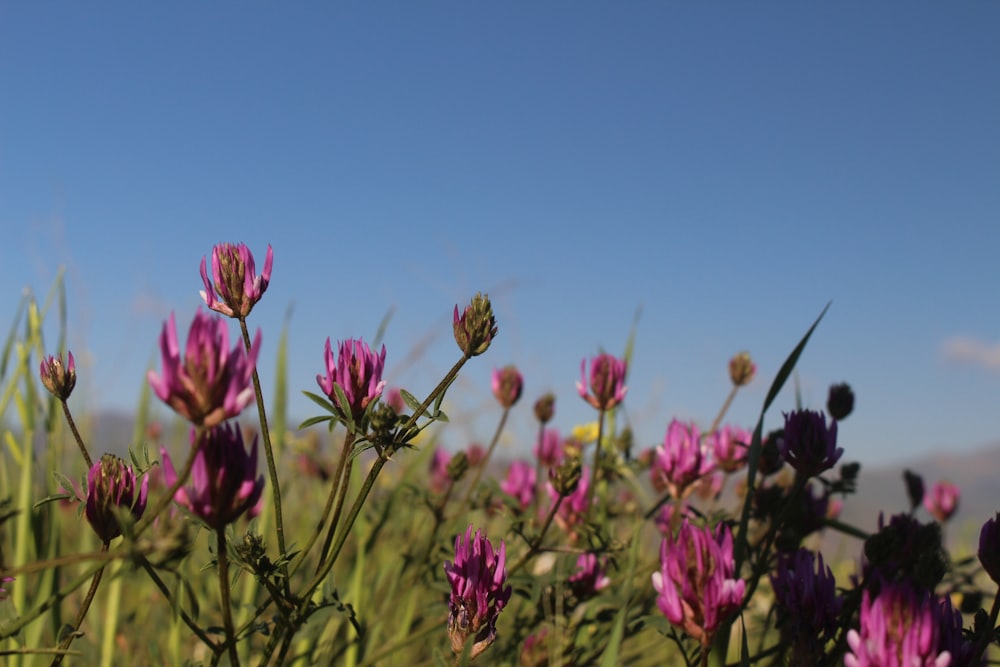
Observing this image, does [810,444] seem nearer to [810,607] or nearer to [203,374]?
[810,607]

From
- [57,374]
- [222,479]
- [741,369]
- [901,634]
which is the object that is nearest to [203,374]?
[222,479]

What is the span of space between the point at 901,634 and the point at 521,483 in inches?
83.2

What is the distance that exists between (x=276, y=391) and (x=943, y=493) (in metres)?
2.96

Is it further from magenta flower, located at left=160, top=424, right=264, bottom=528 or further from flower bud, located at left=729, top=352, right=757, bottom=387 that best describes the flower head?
flower bud, located at left=729, top=352, right=757, bottom=387

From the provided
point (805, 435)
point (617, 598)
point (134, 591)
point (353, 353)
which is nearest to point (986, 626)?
point (805, 435)

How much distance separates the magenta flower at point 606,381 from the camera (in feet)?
7.98

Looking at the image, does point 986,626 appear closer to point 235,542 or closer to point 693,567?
point 693,567

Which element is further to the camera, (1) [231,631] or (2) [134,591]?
(2) [134,591]

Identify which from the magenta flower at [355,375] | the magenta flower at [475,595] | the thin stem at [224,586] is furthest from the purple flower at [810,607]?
the thin stem at [224,586]

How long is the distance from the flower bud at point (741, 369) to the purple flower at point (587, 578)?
121cm

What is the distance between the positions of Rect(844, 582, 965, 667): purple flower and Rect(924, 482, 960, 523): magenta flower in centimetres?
270

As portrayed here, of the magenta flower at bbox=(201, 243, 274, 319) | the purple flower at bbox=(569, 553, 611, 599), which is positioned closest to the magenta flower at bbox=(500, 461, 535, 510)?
the purple flower at bbox=(569, 553, 611, 599)

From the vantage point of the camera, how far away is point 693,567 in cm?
127

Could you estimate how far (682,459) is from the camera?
2367 millimetres
